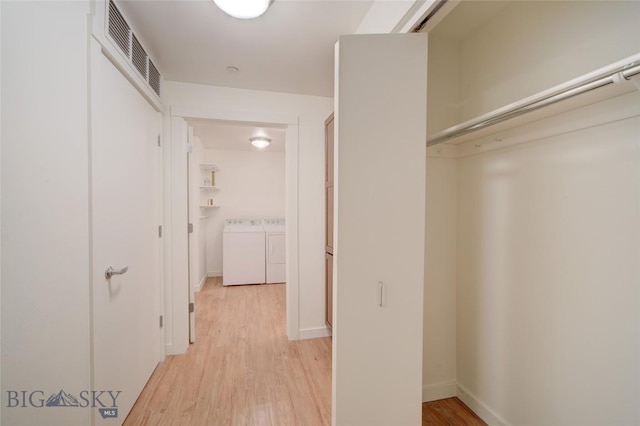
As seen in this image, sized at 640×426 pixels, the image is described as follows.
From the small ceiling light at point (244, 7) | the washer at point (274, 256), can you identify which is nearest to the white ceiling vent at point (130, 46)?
the small ceiling light at point (244, 7)

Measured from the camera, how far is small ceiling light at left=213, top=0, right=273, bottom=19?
1237 millimetres

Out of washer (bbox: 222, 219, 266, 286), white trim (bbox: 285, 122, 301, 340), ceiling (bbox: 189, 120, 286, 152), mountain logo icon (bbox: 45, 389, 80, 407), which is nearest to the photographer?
mountain logo icon (bbox: 45, 389, 80, 407)

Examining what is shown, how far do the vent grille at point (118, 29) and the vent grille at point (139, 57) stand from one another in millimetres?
91

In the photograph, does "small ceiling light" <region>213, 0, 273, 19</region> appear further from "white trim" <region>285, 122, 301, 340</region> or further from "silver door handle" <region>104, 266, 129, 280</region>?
"silver door handle" <region>104, 266, 129, 280</region>

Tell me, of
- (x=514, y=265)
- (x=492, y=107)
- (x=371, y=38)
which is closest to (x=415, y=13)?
(x=371, y=38)

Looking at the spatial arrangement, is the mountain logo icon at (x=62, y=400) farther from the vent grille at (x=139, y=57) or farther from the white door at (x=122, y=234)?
the vent grille at (x=139, y=57)

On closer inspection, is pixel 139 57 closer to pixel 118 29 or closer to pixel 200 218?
pixel 118 29

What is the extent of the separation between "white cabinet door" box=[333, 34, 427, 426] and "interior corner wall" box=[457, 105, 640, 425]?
2.05 feet

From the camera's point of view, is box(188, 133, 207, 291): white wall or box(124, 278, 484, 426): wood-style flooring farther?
box(188, 133, 207, 291): white wall

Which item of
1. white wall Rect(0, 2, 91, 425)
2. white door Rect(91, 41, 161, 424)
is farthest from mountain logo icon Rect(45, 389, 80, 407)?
white door Rect(91, 41, 161, 424)

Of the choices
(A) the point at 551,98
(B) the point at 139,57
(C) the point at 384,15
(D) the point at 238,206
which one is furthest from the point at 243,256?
(A) the point at 551,98

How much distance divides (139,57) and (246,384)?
238 cm

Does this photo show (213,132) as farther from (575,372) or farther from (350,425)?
(575,372)

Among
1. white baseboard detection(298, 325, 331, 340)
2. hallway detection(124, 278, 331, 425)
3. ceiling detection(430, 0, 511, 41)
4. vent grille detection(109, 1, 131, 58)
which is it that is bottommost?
hallway detection(124, 278, 331, 425)
